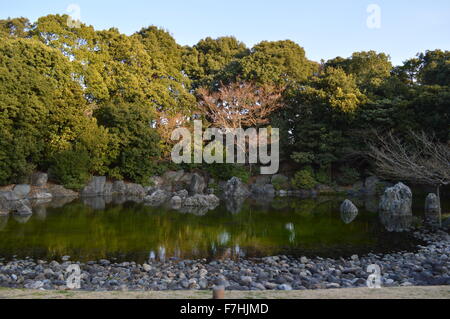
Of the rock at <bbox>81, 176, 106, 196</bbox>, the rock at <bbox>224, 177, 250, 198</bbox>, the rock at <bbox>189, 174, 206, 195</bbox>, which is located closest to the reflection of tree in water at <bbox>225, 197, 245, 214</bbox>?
the rock at <bbox>224, 177, 250, 198</bbox>

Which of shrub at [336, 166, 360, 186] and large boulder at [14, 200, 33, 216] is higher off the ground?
shrub at [336, 166, 360, 186]

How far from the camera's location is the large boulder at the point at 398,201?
462 inches

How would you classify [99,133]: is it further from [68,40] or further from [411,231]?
[411,231]

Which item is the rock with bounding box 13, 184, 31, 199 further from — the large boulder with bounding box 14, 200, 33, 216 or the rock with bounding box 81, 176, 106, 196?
the large boulder with bounding box 14, 200, 33, 216

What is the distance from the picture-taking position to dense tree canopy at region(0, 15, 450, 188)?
1681cm

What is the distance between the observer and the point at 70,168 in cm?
1720

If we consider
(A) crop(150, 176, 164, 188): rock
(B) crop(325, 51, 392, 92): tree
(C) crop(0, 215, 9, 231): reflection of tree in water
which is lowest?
(C) crop(0, 215, 9, 231): reflection of tree in water

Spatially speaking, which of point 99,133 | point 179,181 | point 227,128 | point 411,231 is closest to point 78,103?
point 99,133

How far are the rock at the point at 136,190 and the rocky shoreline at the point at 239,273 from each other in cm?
1158

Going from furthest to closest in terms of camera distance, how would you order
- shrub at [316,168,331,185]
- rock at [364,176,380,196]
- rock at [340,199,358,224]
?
shrub at [316,168,331,185] → rock at [364,176,380,196] → rock at [340,199,358,224]

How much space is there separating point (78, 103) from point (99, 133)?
1.81 metres

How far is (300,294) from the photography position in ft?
13.0

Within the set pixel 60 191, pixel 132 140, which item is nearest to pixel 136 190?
pixel 132 140

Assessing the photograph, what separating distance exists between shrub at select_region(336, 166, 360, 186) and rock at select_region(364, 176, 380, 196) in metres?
0.59
